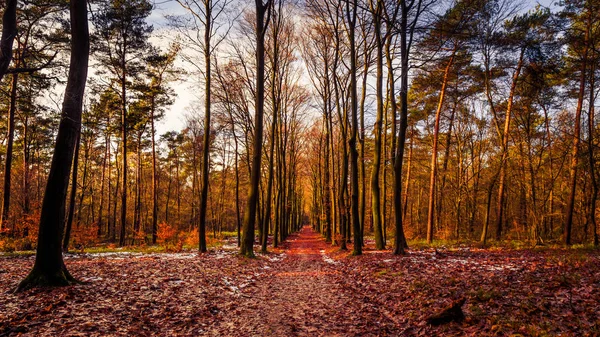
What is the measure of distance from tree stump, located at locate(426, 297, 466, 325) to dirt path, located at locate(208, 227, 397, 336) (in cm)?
65

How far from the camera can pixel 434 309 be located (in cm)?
497

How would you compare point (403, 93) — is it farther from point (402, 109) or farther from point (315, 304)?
point (315, 304)

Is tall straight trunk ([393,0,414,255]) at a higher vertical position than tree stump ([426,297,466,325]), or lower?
higher

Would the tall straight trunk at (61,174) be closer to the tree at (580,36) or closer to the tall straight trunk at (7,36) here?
the tall straight trunk at (7,36)

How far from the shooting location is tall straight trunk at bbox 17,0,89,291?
6.14 m

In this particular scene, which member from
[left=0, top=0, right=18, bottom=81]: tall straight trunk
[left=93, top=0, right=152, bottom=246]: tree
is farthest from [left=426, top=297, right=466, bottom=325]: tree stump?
[left=93, top=0, right=152, bottom=246]: tree

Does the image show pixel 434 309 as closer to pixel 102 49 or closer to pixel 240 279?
pixel 240 279

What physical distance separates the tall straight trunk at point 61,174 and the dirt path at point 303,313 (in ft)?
12.2

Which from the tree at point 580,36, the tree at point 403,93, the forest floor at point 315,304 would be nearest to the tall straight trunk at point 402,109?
the tree at point 403,93

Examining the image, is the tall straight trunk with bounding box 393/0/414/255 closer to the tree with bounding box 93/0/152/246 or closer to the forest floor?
the forest floor

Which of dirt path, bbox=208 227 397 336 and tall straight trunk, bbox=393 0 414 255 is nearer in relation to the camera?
dirt path, bbox=208 227 397 336

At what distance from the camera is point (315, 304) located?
639cm

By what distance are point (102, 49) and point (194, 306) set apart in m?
16.9

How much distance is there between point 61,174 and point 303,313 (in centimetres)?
581
